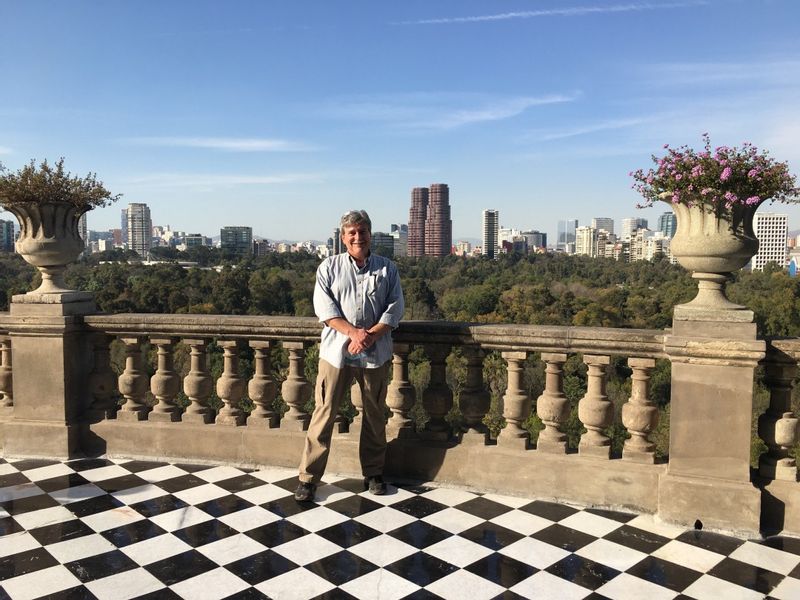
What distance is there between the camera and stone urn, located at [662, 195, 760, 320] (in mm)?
4016

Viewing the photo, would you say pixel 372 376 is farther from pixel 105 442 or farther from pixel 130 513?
pixel 105 442

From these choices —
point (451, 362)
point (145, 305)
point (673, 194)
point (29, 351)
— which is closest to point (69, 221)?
point (29, 351)

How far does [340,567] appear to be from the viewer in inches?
139

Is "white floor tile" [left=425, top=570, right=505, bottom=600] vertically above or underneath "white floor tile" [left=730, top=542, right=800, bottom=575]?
above

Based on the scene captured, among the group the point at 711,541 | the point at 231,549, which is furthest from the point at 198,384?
the point at 711,541

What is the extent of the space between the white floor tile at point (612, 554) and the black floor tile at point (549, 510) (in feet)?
1.30

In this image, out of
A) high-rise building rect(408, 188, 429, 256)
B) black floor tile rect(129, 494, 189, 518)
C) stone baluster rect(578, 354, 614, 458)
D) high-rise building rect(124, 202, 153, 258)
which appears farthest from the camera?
high-rise building rect(408, 188, 429, 256)

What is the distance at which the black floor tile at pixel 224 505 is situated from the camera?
13.9 feet

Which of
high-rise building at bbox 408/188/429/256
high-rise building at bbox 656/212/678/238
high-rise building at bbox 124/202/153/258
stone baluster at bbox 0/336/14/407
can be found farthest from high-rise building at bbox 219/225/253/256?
stone baluster at bbox 0/336/14/407

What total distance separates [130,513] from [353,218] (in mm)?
2227

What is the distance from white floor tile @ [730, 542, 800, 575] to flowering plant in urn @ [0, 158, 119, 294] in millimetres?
4922

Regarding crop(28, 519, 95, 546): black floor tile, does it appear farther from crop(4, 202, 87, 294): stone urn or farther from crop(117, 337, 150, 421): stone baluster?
crop(4, 202, 87, 294): stone urn

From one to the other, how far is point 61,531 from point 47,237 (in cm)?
239

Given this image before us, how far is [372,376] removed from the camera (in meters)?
4.44
